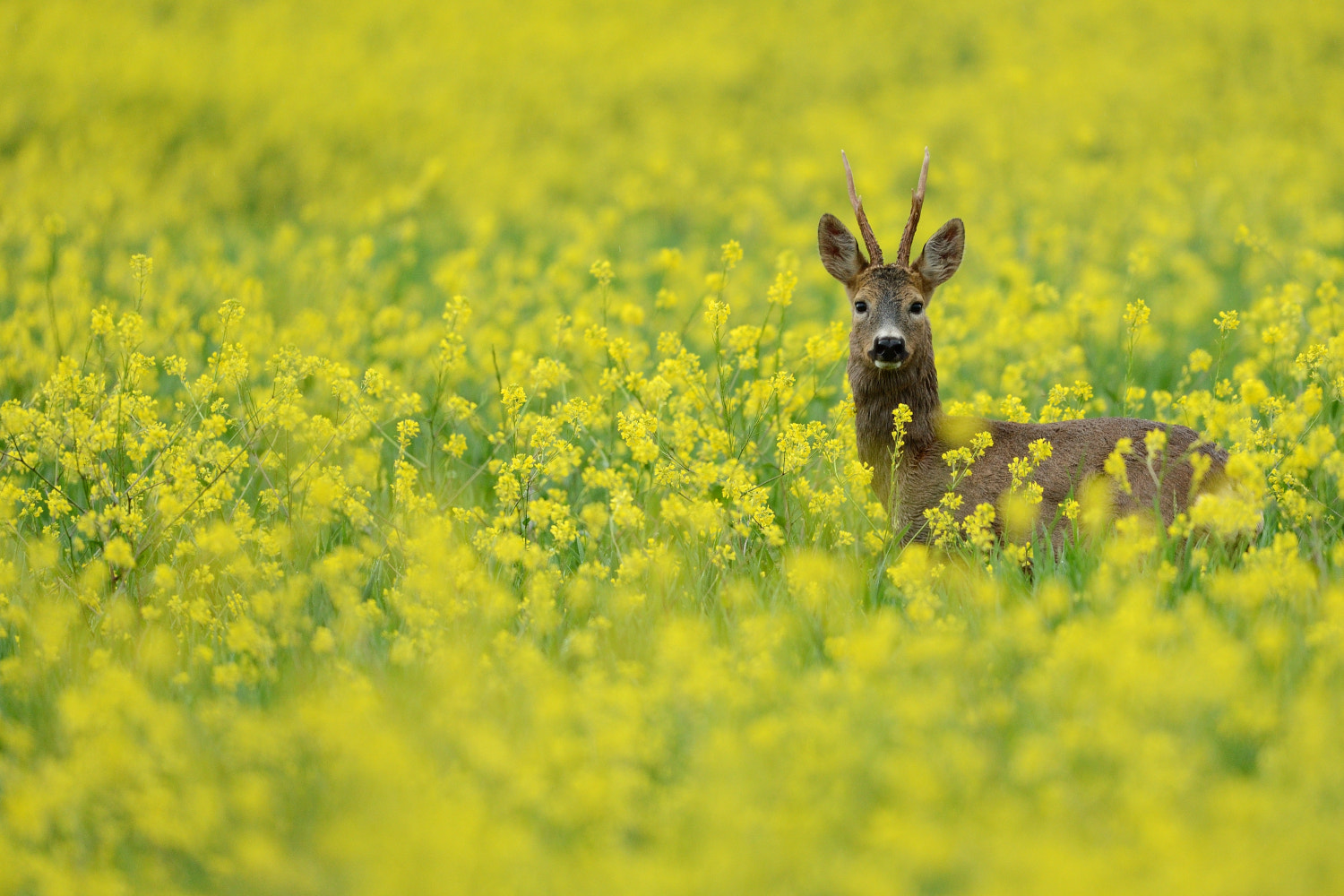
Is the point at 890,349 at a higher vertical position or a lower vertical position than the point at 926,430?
higher

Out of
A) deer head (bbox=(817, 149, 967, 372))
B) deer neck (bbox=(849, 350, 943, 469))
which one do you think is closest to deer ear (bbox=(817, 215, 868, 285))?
deer head (bbox=(817, 149, 967, 372))

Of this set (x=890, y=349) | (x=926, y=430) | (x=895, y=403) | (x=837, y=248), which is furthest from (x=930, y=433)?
(x=837, y=248)

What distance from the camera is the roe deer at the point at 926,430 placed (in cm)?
470

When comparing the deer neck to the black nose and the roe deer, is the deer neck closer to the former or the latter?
the roe deer

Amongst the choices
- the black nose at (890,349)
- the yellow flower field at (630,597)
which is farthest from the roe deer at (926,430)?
the yellow flower field at (630,597)

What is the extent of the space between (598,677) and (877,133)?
13190 millimetres

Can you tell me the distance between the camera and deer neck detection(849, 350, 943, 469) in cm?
511

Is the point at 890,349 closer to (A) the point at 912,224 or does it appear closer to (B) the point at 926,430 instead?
(B) the point at 926,430

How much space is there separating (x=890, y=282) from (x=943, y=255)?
404 mm

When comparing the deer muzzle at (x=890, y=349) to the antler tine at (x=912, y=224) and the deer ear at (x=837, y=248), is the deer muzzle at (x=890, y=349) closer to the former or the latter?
the antler tine at (x=912, y=224)

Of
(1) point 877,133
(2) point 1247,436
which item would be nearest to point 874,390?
(2) point 1247,436

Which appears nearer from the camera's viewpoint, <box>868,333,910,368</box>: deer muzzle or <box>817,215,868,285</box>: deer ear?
<box>868,333,910,368</box>: deer muzzle

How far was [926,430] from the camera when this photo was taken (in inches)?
201

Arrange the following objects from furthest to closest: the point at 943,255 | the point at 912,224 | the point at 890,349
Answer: the point at 943,255 → the point at 912,224 → the point at 890,349
